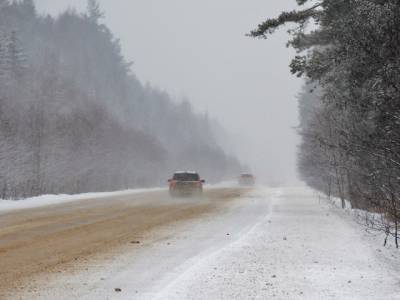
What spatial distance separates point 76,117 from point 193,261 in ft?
121

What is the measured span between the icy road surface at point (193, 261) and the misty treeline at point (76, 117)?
18.7 meters

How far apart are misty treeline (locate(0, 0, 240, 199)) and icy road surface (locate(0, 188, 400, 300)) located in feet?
61.5

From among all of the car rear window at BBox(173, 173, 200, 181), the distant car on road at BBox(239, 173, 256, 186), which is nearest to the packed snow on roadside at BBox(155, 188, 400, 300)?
the car rear window at BBox(173, 173, 200, 181)

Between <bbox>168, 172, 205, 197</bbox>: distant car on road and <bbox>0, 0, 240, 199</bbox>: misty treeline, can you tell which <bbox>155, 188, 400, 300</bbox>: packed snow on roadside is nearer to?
<bbox>168, 172, 205, 197</bbox>: distant car on road

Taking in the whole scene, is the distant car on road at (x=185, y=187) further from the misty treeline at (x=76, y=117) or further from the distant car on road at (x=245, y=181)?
the distant car on road at (x=245, y=181)

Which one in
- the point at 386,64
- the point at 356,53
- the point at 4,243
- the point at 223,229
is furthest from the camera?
the point at 223,229

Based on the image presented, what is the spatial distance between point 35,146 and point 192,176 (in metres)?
12.5

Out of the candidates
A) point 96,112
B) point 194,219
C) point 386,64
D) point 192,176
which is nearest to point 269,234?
point 194,219

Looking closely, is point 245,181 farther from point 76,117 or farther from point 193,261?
point 193,261

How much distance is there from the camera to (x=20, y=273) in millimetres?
7789

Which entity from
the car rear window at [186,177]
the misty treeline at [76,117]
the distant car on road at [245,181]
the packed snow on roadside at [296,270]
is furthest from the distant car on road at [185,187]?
the distant car on road at [245,181]

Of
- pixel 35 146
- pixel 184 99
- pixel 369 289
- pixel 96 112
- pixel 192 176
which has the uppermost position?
pixel 184 99

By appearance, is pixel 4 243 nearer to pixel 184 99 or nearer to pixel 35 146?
pixel 35 146

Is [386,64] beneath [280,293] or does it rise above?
above
